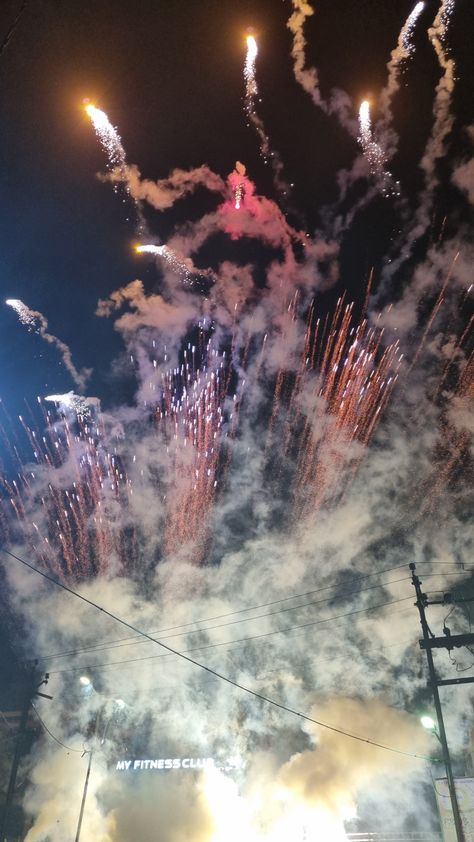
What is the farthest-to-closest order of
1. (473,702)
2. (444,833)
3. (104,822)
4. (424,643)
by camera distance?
(104,822) < (473,702) < (444,833) < (424,643)

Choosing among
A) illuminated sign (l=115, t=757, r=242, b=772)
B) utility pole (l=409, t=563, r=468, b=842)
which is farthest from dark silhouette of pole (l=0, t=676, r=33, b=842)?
illuminated sign (l=115, t=757, r=242, b=772)

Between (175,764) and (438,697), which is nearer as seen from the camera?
(438,697)

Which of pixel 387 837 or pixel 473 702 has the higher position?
pixel 473 702

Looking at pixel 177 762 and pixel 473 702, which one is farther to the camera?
pixel 177 762

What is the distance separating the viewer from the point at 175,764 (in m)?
40.2

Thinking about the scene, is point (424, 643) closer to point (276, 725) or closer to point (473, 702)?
point (473, 702)

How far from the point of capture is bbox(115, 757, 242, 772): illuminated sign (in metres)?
38.8

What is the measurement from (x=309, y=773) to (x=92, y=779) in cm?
1733

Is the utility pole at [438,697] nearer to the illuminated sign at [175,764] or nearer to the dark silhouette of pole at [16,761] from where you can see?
the dark silhouette of pole at [16,761]

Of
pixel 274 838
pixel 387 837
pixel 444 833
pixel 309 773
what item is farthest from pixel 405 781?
pixel 444 833

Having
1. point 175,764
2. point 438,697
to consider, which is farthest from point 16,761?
point 175,764

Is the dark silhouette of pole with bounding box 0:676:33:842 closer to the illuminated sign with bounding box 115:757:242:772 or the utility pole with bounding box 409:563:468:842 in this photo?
the utility pole with bounding box 409:563:468:842

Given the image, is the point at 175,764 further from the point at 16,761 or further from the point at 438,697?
the point at 438,697

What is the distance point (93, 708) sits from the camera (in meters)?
36.2
